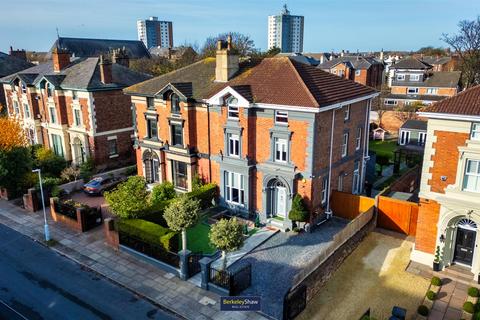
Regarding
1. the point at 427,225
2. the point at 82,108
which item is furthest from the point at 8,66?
the point at 427,225

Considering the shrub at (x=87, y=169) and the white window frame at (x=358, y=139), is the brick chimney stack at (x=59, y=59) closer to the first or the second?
the shrub at (x=87, y=169)

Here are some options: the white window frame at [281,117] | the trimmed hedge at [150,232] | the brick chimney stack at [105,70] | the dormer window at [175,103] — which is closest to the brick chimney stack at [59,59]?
the brick chimney stack at [105,70]

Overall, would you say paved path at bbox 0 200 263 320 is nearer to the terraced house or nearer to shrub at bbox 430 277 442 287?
the terraced house

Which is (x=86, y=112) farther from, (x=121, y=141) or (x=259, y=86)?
(x=259, y=86)

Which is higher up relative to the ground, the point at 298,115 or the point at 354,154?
the point at 298,115

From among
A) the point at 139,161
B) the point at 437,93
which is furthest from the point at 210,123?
the point at 437,93

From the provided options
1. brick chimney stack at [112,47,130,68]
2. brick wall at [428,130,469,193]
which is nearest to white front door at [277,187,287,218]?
brick wall at [428,130,469,193]
